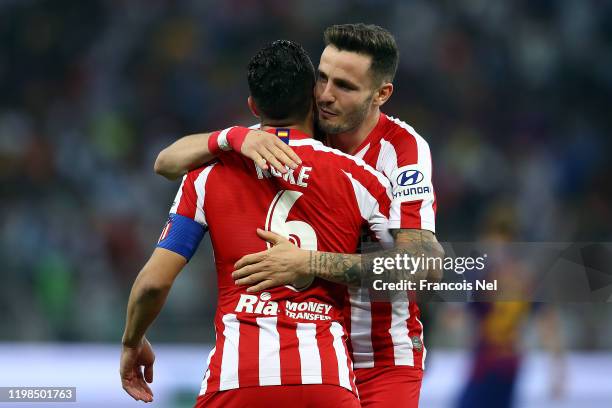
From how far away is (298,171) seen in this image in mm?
3084

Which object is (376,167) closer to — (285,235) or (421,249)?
(421,249)

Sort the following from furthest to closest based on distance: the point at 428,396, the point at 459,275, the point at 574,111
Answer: the point at 574,111 < the point at 428,396 < the point at 459,275

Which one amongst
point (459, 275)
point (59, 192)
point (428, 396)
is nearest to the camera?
point (459, 275)

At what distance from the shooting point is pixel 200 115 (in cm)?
1227

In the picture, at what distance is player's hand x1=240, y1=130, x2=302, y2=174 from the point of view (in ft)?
9.89

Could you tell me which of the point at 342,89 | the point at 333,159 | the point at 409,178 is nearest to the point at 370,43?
the point at 342,89

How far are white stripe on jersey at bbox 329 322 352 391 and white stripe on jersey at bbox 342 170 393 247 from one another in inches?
14.2

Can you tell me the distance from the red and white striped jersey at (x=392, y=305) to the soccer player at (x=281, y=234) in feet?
1.12

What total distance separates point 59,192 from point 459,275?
7.85 meters

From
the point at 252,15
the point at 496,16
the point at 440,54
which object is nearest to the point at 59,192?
the point at 252,15

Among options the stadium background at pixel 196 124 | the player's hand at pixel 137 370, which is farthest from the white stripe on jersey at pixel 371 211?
the stadium background at pixel 196 124

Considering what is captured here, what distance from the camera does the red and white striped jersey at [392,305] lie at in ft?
11.8

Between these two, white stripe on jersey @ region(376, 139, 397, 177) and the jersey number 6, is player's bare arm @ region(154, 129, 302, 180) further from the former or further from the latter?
white stripe on jersey @ region(376, 139, 397, 177)

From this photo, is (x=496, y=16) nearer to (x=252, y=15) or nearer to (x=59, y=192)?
(x=252, y=15)
